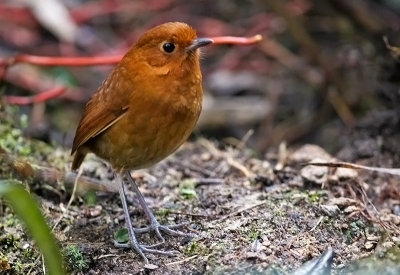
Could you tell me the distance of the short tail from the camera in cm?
375

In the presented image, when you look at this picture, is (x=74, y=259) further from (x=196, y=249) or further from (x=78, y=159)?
(x=78, y=159)

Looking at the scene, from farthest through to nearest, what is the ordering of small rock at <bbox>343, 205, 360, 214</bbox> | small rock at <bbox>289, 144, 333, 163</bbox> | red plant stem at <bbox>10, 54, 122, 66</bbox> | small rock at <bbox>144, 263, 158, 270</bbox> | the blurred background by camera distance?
the blurred background
red plant stem at <bbox>10, 54, 122, 66</bbox>
small rock at <bbox>289, 144, 333, 163</bbox>
small rock at <bbox>343, 205, 360, 214</bbox>
small rock at <bbox>144, 263, 158, 270</bbox>

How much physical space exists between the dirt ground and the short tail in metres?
0.13

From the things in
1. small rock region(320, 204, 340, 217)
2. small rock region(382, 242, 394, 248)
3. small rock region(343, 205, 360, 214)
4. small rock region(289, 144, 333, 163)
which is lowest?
small rock region(382, 242, 394, 248)

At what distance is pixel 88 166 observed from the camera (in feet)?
13.6

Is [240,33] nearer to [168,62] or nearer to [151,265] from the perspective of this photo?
[168,62]

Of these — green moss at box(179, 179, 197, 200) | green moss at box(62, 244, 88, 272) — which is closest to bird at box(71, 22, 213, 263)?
green moss at box(62, 244, 88, 272)

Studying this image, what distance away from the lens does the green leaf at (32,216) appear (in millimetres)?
2301

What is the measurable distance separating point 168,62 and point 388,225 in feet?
4.02

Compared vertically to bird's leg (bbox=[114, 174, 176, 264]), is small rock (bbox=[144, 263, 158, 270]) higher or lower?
lower

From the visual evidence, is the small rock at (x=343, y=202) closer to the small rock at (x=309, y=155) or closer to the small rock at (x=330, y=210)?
the small rock at (x=330, y=210)

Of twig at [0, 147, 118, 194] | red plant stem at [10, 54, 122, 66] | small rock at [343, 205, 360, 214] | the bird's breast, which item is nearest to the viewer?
the bird's breast

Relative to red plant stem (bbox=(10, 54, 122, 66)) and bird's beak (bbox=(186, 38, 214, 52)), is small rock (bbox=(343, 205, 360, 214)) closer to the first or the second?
bird's beak (bbox=(186, 38, 214, 52))

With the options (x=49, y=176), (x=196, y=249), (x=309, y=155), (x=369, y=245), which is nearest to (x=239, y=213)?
(x=196, y=249)
